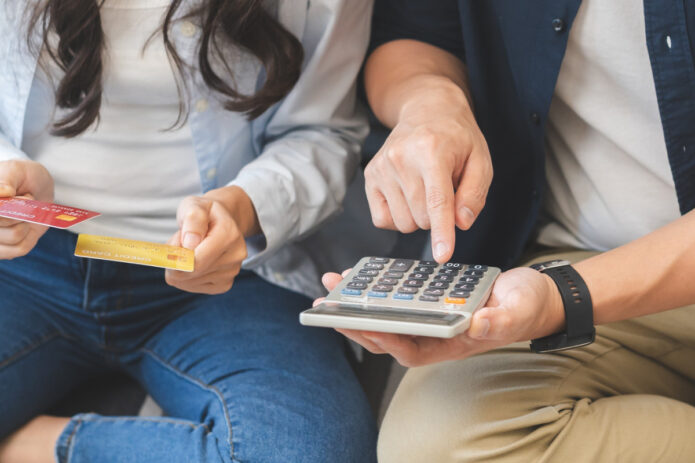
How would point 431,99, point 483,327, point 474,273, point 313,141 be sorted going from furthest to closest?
point 313,141 < point 431,99 < point 474,273 < point 483,327

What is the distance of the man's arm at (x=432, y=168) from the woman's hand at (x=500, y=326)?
0.06 m

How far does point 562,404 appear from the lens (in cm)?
68

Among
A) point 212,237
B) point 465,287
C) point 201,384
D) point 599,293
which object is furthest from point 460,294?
point 201,384

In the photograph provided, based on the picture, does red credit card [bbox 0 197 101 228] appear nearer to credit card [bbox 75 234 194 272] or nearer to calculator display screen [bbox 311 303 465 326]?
credit card [bbox 75 234 194 272]

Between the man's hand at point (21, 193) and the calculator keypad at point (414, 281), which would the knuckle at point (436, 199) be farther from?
the man's hand at point (21, 193)

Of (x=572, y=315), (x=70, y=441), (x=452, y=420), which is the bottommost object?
(x=70, y=441)

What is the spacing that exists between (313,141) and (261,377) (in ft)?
0.94

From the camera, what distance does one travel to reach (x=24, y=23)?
2.57ft

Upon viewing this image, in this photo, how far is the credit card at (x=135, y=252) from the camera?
648 millimetres

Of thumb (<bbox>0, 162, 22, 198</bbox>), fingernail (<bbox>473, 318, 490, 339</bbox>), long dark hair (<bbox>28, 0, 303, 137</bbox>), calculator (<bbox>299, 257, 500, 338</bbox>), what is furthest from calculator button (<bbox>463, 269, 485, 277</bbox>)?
thumb (<bbox>0, 162, 22, 198</bbox>)

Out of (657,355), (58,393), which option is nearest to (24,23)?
(58,393)

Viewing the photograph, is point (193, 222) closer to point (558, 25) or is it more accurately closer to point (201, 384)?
point (201, 384)

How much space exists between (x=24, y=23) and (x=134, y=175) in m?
0.20

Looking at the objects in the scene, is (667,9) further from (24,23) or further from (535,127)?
(24,23)
